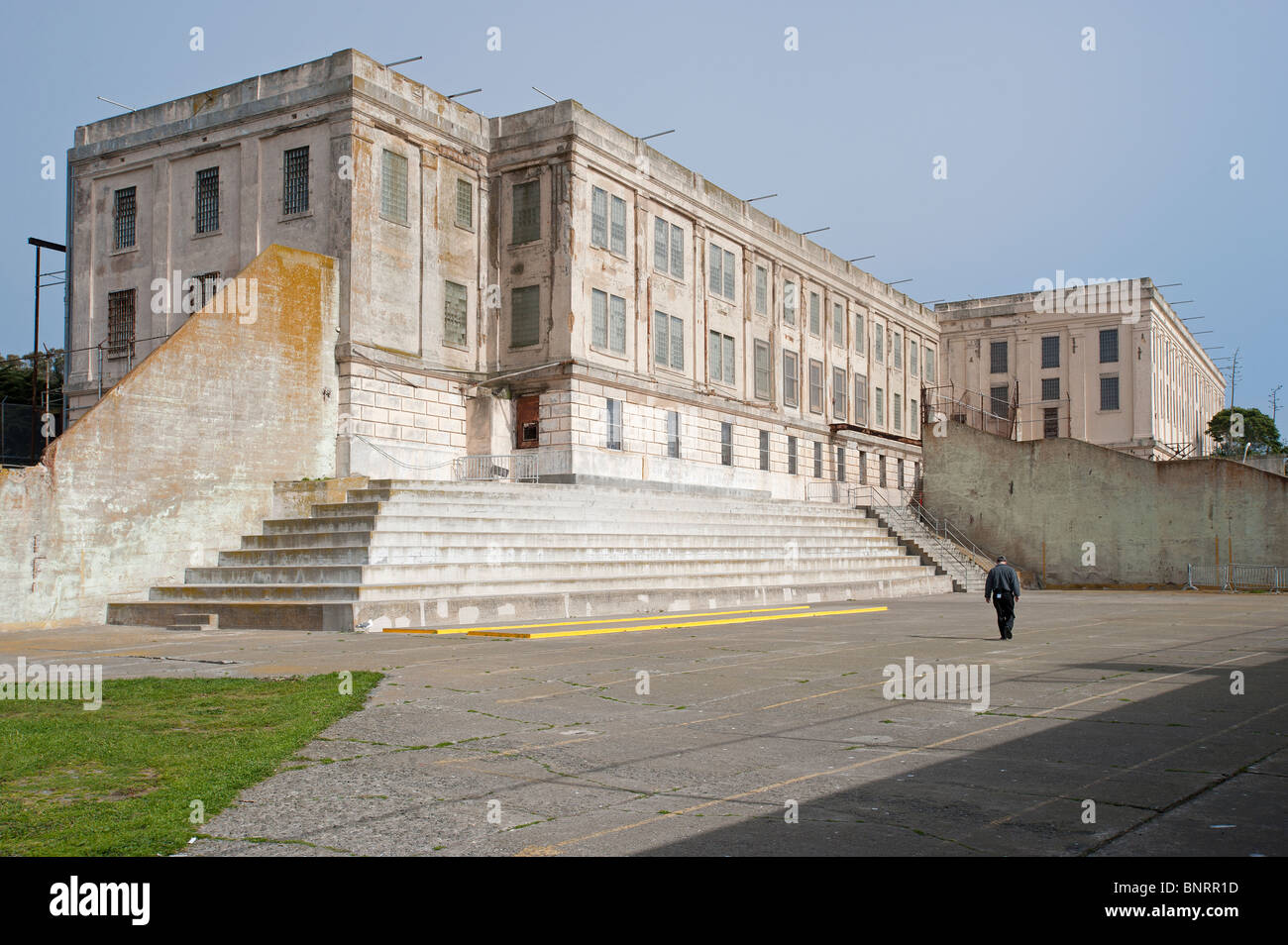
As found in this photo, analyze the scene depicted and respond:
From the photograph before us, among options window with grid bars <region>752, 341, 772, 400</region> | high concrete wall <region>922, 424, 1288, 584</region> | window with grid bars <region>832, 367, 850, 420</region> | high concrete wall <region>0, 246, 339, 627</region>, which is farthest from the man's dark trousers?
window with grid bars <region>832, 367, 850, 420</region>

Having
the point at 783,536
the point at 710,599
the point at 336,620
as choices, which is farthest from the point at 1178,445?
the point at 336,620

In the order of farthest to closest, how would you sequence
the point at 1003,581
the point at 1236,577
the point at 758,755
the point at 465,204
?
1. the point at 465,204
2. the point at 1236,577
3. the point at 1003,581
4. the point at 758,755

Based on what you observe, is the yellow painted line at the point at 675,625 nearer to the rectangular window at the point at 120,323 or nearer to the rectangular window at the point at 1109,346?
the rectangular window at the point at 120,323

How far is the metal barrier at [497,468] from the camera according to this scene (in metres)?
34.5

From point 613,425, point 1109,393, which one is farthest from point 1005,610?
point 1109,393

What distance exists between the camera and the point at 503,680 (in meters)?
11.3

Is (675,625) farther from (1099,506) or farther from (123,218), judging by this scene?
(123,218)

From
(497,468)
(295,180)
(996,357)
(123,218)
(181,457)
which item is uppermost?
(996,357)

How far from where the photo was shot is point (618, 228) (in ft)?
128

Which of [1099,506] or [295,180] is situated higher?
[295,180]

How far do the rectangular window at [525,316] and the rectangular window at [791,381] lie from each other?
15.7 metres

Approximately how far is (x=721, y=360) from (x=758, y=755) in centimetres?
3797
